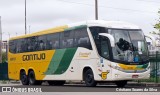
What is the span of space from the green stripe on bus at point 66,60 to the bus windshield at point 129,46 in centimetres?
325

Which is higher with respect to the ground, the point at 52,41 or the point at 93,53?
the point at 52,41

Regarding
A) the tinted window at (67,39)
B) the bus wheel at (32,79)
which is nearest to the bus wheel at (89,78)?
the tinted window at (67,39)

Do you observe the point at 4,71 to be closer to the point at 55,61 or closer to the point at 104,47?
the point at 55,61

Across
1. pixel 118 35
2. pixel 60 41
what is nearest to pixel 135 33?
pixel 118 35

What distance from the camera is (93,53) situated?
25016 millimetres

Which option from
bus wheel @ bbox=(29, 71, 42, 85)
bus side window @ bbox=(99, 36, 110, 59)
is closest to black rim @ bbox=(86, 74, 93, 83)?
bus side window @ bbox=(99, 36, 110, 59)

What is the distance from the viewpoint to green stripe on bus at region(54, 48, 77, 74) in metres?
27.0

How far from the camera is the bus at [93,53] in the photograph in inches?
945

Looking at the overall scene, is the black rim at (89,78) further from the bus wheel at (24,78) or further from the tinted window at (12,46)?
the tinted window at (12,46)

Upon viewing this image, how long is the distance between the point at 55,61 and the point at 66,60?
1.47 metres

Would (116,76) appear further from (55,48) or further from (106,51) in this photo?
(55,48)

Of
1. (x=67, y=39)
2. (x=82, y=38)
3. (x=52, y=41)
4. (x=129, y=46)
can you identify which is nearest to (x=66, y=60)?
(x=67, y=39)

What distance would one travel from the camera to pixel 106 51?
79.8ft

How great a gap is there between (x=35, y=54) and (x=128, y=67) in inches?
358
